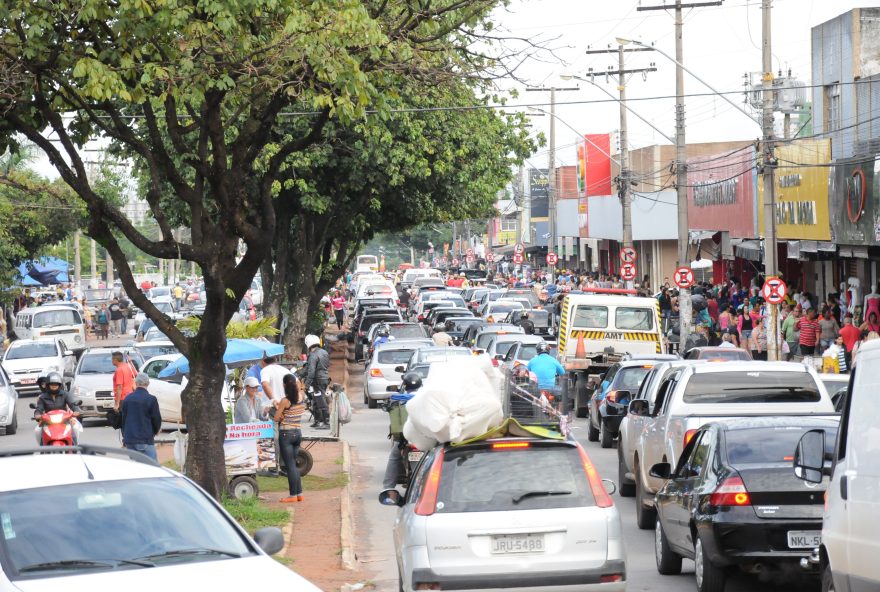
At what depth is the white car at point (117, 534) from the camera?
646cm

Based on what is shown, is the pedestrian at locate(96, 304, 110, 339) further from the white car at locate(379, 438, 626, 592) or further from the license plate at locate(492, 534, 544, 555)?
the license plate at locate(492, 534, 544, 555)

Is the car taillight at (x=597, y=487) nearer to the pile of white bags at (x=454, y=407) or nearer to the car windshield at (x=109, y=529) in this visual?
the pile of white bags at (x=454, y=407)

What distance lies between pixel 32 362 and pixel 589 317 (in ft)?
50.2

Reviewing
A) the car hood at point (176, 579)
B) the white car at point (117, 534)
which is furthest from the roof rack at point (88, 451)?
the car hood at point (176, 579)

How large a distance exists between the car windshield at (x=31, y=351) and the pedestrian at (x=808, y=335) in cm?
1960

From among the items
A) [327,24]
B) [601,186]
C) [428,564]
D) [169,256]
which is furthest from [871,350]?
[601,186]

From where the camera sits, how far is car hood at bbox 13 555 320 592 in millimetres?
6312

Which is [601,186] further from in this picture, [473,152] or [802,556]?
[802,556]

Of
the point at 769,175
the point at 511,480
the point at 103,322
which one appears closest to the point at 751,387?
the point at 511,480

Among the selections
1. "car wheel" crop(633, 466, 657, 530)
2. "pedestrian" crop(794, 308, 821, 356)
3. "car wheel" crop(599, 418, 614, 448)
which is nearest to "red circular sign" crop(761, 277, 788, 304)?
"pedestrian" crop(794, 308, 821, 356)

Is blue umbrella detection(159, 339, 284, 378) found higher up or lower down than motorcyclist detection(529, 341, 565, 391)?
higher up

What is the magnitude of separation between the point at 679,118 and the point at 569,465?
27798 millimetres

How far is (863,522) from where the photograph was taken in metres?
7.30

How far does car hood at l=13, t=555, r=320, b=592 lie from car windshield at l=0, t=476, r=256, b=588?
0.12 metres
